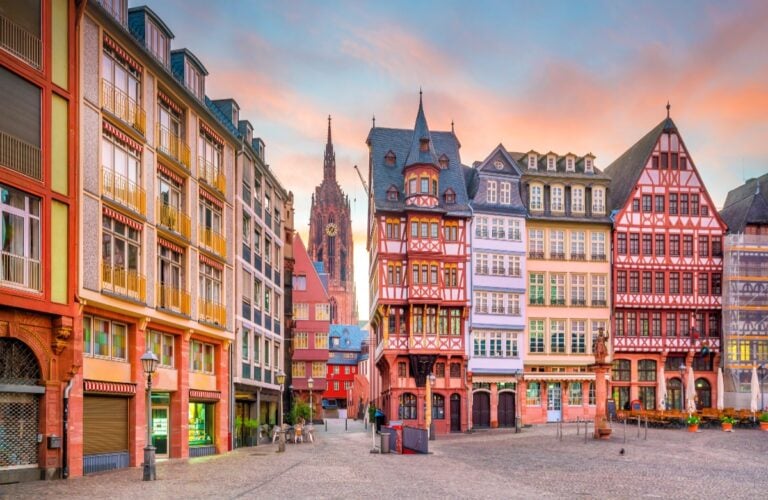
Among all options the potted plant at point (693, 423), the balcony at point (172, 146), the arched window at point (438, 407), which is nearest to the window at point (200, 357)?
the balcony at point (172, 146)

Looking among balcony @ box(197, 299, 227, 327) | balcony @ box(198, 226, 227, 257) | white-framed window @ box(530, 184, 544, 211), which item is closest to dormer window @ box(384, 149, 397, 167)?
white-framed window @ box(530, 184, 544, 211)

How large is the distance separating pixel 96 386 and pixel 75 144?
6.85m

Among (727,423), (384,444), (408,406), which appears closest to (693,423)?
(727,423)

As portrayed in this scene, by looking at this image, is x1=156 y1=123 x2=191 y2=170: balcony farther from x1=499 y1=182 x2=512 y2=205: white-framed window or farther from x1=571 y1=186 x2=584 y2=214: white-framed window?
x1=571 y1=186 x2=584 y2=214: white-framed window

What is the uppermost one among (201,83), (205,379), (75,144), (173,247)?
(201,83)

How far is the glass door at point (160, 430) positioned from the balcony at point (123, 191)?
753 centimetres

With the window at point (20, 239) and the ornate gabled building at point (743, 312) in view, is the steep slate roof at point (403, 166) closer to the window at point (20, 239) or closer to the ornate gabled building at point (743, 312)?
the ornate gabled building at point (743, 312)

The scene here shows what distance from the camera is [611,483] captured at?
22.9 meters

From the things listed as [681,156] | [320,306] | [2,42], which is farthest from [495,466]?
[320,306]

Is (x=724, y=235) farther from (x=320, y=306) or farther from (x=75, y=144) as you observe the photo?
(x=75, y=144)

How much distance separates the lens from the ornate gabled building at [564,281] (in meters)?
60.0

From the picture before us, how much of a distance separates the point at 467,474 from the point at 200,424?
14.4 meters

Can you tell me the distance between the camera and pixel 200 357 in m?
36.4

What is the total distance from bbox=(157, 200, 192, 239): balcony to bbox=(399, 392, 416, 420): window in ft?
84.1
